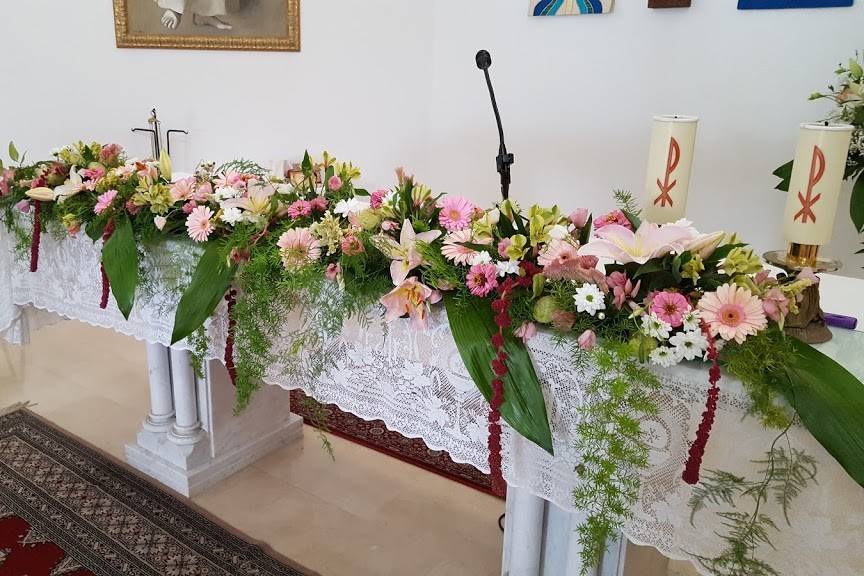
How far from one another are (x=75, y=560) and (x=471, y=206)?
62.6 inches

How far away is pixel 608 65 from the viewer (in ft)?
12.0

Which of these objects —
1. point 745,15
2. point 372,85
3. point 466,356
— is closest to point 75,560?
point 466,356

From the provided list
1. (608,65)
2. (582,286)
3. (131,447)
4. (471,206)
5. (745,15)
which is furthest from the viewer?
(608,65)

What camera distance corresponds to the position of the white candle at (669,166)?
1357 millimetres

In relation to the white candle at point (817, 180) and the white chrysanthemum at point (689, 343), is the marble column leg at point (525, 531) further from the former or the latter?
the white candle at point (817, 180)

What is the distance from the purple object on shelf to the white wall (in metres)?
2.24

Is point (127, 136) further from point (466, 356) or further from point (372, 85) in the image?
point (466, 356)

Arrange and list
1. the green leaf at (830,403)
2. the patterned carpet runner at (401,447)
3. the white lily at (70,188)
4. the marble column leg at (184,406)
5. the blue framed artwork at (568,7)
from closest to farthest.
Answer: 1. the green leaf at (830,403)
2. the white lily at (70,188)
3. the marble column leg at (184,406)
4. the patterned carpet runner at (401,447)
5. the blue framed artwork at (568,7)

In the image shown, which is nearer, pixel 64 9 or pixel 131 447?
pixel 131 447

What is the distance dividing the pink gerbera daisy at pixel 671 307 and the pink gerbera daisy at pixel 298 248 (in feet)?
2.02

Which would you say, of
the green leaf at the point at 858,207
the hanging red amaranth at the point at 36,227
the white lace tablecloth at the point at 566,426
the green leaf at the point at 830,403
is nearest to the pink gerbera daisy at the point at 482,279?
the white lace tablecloth at the point at 566,426

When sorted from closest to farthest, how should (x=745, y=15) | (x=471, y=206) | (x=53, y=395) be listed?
(x=471, y=206), (x=53, y=395), (x=745, y=15)

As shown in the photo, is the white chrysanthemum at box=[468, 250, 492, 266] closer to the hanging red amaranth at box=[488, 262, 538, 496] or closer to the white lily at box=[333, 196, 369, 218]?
the hanging red amaranth at box=[488, 262, 538, 496]

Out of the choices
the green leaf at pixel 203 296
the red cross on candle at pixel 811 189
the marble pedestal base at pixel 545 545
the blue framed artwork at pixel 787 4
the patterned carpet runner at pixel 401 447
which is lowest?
the patterned carpet runner at pixel 401 447
